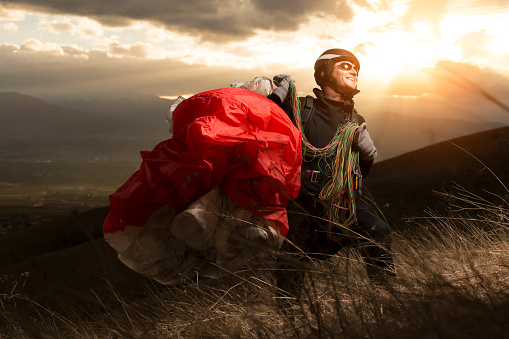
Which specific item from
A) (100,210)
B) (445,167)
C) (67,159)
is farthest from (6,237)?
→ (67,159)

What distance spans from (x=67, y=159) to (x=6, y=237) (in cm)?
17836

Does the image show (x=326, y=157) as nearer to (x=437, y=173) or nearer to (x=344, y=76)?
(x=344, y=76)

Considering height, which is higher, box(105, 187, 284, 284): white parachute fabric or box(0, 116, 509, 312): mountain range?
box(105, 187, 284, 284): white parachute fabric

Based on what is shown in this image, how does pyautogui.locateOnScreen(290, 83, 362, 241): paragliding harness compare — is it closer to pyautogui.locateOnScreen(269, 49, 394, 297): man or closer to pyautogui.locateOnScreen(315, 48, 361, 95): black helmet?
pyautogui.locateOnScreen(269, 49, 394, 297): man

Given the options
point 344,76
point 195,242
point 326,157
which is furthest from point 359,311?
point 344,76

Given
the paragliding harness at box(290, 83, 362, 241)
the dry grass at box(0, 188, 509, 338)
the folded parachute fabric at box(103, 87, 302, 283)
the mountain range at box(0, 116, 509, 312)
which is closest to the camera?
the dry grass at box(0, 188, 509, 338)

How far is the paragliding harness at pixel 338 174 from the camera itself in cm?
316

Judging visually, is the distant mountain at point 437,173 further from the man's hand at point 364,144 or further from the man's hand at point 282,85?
the man's hand at point 282,85

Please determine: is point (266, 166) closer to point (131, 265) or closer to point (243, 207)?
point (243, 207)

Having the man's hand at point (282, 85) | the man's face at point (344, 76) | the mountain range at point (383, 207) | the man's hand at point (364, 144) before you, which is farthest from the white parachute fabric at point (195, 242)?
the mountain range at point (383, 207)

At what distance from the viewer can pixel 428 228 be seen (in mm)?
4684

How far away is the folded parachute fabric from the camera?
2307 mm

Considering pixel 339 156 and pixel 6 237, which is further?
pixel 6 237

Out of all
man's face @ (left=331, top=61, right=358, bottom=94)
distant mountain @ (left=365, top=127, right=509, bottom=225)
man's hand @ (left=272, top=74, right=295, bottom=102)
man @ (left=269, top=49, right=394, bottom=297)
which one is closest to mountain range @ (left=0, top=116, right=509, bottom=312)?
distant mountain @ (left=365, top=127, right=509, bottom=225)
